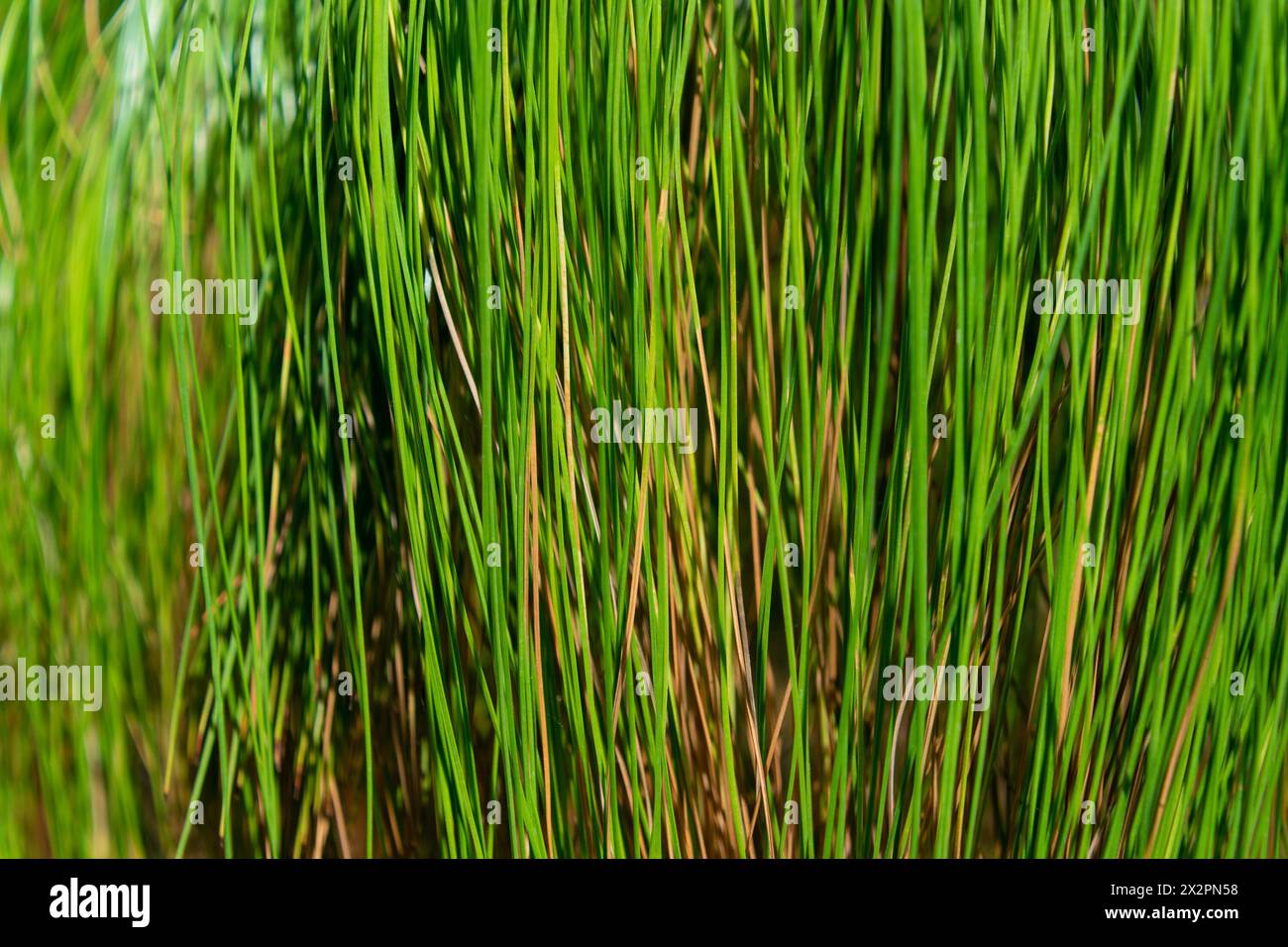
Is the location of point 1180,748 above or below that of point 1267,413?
below

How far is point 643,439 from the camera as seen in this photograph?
0.58 m

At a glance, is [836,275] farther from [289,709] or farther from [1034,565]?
[289,709]

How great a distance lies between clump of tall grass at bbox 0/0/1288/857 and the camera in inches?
22.2

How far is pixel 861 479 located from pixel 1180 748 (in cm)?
33

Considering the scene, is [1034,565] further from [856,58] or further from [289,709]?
[289,709]

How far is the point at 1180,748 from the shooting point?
23.8 inches

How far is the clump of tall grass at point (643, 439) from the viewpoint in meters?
0.56

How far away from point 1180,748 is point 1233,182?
1.42 ft

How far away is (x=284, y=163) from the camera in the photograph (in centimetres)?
61
